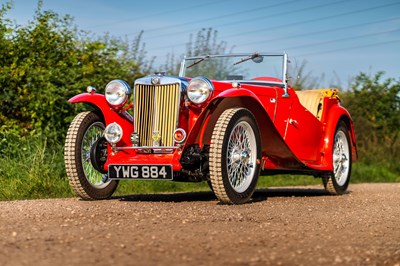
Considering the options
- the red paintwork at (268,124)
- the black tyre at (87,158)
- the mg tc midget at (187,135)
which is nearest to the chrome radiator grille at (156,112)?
the mg tc midget at (187,135)

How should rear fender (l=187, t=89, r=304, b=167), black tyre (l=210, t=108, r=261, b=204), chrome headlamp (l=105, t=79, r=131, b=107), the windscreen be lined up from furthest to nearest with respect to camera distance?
1. the windscreen
2. chrome headlamp (l=105, t=79, r=131, b=107)
3. rear fender (l=187, t=89, r=304, b=167)
4. black tyre (l=210, t=108, r=261, b=204)

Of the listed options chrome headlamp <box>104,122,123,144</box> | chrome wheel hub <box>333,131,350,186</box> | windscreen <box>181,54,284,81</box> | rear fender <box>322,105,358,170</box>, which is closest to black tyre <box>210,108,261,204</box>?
chrome headlamp <box>104,122,123,144</box>

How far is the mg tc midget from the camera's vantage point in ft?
23.1

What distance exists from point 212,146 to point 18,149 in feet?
13.0

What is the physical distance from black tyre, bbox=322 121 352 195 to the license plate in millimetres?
3169

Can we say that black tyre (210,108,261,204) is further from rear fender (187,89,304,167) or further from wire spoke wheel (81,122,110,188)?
wire spoke wheel (81,122,110,188)

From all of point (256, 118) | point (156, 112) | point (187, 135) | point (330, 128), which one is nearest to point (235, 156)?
point (187, 135)

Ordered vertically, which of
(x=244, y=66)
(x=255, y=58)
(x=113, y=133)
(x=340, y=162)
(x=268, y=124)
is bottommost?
(x=340, y=162)

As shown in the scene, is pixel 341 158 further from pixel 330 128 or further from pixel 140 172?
pixel 140 172

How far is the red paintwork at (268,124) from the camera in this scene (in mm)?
Answer: 7176

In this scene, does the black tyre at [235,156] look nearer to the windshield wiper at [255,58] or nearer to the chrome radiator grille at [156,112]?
the chrome radiator grille at [156,112]

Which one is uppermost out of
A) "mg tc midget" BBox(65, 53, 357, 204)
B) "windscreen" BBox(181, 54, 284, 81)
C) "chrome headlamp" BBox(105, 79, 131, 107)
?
"windscreen" BBox(181, 54, 284, 81)

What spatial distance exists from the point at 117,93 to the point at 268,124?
5.25 ft

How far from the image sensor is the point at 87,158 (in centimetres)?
775
